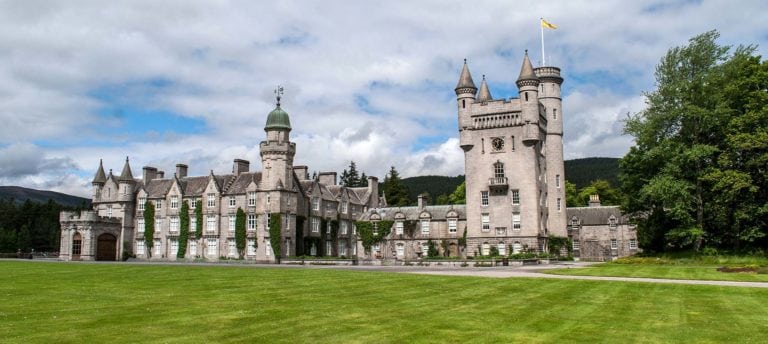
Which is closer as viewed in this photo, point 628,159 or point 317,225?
point 628,159

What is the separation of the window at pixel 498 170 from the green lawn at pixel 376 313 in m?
36.9

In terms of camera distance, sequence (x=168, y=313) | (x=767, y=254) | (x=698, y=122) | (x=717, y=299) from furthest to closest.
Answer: (x=698, y=122), (x=767, y=254), (x=717, y=299), (x=168, y=313)

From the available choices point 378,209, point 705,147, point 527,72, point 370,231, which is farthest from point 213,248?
point 705,147

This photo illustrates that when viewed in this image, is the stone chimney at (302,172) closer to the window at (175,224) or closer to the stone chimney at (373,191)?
the stone chimney at (373,191)

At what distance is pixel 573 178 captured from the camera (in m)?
A: 155

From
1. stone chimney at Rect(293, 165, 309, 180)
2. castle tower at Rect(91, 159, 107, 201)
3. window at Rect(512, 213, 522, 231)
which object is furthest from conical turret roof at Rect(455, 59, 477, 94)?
castle tower at Rect(91, 159, 107, 201)

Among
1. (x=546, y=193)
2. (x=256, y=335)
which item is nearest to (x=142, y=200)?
(x=546, y=193)

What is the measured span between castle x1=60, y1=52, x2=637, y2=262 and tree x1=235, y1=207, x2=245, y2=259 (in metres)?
0.44

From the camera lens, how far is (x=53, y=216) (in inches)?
4235

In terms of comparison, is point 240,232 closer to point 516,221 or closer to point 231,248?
point 231,248

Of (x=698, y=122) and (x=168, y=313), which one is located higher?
(x=698, y=122)

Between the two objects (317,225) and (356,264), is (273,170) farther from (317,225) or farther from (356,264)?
(356,264)

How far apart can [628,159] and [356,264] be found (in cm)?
2375

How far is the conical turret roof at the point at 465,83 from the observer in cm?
6131
